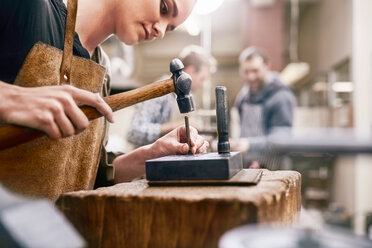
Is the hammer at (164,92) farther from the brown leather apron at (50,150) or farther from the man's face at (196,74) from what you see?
the man's face at (196,74)

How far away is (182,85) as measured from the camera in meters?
1.25

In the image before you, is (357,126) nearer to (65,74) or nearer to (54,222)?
(65,74)

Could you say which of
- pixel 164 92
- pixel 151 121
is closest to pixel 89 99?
pixel 164 92

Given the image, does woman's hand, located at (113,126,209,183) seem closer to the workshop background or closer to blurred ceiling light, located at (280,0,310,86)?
the workshop background

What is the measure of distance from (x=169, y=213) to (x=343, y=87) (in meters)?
6.48

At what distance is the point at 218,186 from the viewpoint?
0.96 m

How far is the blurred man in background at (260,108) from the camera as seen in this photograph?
139 inches

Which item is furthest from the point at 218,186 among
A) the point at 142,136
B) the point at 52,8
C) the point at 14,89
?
the point at 142,136

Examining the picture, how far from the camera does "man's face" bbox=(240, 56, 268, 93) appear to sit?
4012 millimetres

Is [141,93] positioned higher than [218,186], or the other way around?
[141,93]

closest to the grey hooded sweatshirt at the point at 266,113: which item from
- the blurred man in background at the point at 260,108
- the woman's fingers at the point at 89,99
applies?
the blurred man in background at the point at 260,108

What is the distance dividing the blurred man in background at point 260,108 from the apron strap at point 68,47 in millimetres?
2366

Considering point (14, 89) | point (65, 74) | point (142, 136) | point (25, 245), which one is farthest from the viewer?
point (142, 136)

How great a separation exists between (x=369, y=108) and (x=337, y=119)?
1.22 metres
